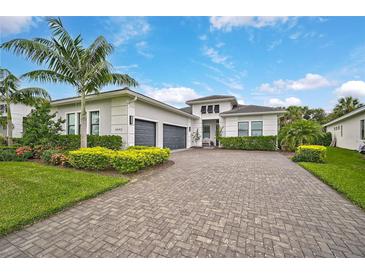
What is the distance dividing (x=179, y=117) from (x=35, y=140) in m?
10.9

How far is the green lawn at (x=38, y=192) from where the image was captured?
2.94 meters

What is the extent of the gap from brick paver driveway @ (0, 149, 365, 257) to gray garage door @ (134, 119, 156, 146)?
6.76 metres

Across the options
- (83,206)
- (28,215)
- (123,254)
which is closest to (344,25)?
(123,254)

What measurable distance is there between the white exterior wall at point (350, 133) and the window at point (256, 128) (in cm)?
741

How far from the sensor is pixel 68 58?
766 centimetres

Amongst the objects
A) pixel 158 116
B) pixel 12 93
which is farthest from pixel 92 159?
pixel 12 93

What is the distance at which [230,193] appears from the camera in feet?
14.2

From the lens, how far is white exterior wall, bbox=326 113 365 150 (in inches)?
542

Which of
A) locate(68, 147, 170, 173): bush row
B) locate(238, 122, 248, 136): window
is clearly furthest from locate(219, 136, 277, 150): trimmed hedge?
locate(68, 147, 170, 173): bush row

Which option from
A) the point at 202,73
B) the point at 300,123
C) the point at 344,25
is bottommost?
the point at 300,123

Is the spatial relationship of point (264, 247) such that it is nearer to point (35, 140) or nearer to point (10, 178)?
point (10, 178)

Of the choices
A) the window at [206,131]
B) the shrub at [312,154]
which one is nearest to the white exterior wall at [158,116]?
the window at [206,131]

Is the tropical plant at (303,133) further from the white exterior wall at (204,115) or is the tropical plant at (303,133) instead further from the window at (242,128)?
the white exterior wall at (204,115)

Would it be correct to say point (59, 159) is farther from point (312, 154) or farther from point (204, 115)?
point (204, 115)
